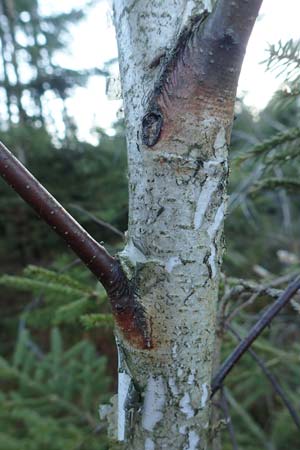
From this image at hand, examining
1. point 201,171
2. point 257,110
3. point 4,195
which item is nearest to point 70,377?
point 257,110

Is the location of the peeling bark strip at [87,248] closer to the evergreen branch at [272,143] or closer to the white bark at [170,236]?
the white bark at [170,236]

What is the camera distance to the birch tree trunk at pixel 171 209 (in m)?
0.62

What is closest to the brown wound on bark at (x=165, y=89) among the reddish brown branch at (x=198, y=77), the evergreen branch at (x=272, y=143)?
the reddish brown branch at (x=198, y=77)

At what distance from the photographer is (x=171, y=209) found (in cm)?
64

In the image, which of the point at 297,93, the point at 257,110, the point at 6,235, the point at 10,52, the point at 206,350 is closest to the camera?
the point at 206,350

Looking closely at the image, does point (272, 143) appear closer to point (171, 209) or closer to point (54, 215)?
point (171, 209)

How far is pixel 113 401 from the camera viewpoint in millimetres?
784

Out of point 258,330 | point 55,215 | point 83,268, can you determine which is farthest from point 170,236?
point 83,268

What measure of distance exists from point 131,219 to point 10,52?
19.0 ft

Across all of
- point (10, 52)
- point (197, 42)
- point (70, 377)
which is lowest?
point (70, 377)

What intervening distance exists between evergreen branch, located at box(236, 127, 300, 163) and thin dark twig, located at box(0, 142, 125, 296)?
65cm

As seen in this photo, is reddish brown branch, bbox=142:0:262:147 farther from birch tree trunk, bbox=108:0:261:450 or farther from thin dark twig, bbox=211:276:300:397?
thin dark twig, bbox=211:276:300:397

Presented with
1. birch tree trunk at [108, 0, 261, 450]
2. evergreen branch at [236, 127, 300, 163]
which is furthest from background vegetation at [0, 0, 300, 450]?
birch tree trunk at [108, 0, 261, 450]

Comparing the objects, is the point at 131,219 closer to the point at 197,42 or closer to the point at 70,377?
the point at 197,42
